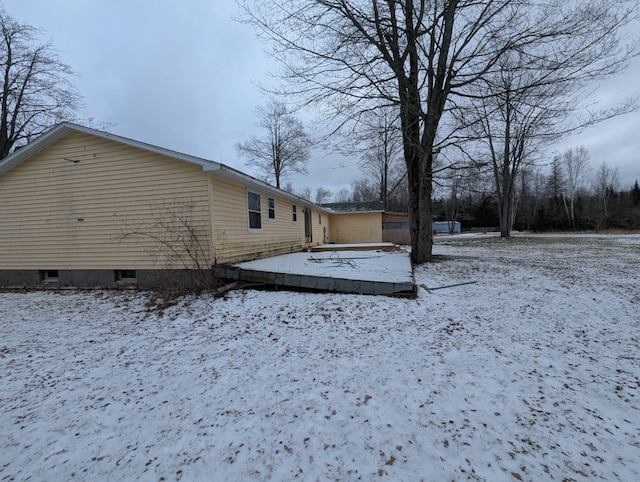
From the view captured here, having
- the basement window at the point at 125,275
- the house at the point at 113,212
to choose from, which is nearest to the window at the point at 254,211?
the house at the point at 113,212

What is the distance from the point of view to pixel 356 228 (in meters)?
22.1

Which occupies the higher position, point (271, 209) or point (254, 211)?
point (271, 209)

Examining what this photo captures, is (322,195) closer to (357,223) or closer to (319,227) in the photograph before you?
(357,223)

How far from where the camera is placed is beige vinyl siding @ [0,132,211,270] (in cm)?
734

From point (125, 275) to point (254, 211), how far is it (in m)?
4.08

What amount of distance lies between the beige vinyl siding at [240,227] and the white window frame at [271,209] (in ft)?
0.39

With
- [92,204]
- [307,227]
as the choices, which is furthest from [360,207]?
[92,204]

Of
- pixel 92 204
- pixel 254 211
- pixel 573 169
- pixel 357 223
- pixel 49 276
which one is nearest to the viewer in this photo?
pixel 92 204

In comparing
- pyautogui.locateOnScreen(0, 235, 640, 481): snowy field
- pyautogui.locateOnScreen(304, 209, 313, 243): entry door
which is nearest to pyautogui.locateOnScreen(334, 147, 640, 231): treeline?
pyautogui.locateOnScreen(304, 209, 313, 243): entry door

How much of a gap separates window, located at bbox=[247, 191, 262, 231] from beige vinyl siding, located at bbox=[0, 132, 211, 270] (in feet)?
7.01

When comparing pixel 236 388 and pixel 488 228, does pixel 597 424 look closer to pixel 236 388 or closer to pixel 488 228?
pixel 236 388

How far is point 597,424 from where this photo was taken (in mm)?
2258

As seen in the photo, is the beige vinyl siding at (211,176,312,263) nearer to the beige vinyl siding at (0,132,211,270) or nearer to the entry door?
the beige vinyl siding at (0,132,211,270)

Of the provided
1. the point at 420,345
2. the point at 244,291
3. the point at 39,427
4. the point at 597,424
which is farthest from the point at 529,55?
the point at 39,427
